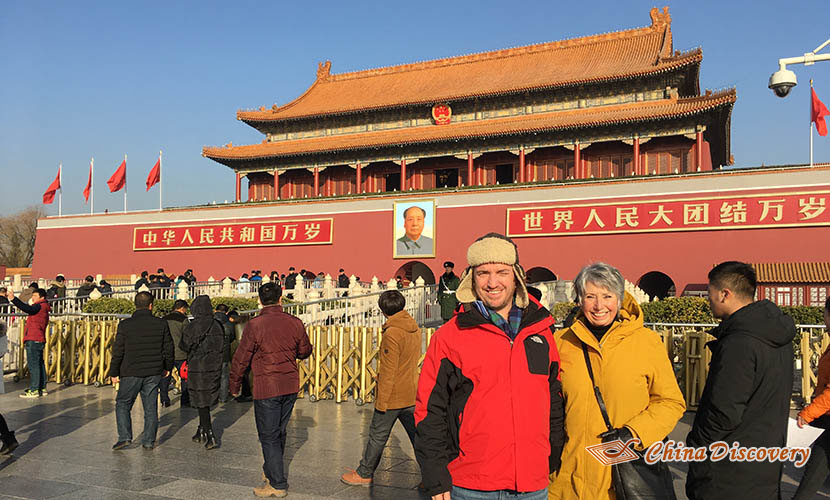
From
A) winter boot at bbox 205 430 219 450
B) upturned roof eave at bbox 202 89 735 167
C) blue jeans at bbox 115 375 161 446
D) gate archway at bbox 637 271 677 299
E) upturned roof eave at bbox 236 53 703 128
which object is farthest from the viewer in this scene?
upturned roof eave at bbox 236 53 703 128

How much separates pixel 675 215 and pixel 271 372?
17.8 meters

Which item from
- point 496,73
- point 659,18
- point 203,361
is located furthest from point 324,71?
point 203,361

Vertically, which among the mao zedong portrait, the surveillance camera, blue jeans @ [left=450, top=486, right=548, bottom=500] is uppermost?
the surveillance camera

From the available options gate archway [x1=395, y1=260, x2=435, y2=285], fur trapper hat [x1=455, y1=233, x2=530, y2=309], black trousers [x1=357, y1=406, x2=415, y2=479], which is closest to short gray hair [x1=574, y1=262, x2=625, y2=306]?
fur trapper hat [x1=455, y1=233, x2=530, y2=309]

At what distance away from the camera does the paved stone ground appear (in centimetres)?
487

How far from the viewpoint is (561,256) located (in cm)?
2148

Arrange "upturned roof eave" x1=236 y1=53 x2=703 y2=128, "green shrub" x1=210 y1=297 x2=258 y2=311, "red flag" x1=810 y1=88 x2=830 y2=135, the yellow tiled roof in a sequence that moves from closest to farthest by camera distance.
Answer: "green shrub" x1=210 y1=297 x2=258 y2=311
"red flag" x1=810 y1=88 x2=830 y2=135
"upturned roof eave" x1=236 y1=53 x2=703 y2=128
the yellow tiled roof

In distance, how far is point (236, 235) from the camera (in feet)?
87.6

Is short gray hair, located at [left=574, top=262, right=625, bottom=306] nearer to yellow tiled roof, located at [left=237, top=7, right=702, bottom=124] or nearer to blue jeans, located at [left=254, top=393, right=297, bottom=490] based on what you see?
blue jeans, located at [left=254, top=393, right=297, bottom=490]

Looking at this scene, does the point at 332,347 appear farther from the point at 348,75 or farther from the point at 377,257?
the point at 348,75

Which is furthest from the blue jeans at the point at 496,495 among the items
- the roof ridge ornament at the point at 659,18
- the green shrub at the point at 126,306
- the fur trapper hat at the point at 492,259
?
the roof ridge ornament at the point at 659,18

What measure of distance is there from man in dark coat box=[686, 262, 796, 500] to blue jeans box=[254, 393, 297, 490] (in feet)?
9.74

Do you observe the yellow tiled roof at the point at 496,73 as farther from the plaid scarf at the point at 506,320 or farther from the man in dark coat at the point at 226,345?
the plaid scarf at the point at 506,320

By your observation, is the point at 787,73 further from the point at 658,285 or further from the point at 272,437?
the point at 658,285
